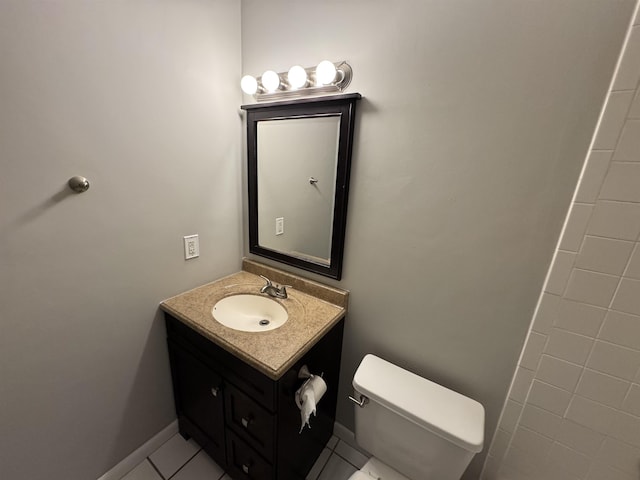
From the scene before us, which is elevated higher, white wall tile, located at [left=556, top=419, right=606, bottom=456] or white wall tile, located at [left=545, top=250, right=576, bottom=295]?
white wall tile, located at [left=545, top=250, right=576, bottom=295]

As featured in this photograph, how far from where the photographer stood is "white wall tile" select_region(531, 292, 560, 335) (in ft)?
2.63

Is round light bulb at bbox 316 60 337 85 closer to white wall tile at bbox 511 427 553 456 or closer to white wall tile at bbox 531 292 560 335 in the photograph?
white wall tile at bbox 531 292 560 335

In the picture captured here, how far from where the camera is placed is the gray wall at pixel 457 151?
72 centimetres

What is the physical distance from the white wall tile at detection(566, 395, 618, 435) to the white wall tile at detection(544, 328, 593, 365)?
0.14 m

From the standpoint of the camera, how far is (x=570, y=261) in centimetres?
76

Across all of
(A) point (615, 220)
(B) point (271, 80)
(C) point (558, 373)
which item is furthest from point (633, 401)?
(B) point (271, 80)

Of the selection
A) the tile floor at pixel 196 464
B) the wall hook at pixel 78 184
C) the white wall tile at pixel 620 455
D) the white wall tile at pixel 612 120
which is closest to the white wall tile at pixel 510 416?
the white wall tile at pixel 620 455

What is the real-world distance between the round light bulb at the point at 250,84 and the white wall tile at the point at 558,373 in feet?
5.18

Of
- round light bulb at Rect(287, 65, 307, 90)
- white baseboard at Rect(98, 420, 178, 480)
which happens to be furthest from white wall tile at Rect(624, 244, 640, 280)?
white baseboard at Rect(98, 420, 178, 480)

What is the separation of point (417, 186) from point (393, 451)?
1053 millimetres

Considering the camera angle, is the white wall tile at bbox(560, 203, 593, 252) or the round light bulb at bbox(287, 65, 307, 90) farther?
the round light bulb at bbox(287, 65, 307, 90)

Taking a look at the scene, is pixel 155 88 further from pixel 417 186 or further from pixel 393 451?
pixel 393 451

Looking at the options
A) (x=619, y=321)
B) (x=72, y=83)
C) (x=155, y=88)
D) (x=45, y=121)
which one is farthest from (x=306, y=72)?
(x=619, y=321)

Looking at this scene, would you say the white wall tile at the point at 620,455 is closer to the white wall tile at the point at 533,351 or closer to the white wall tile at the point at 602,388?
the white wall tile at the point at 602,388
